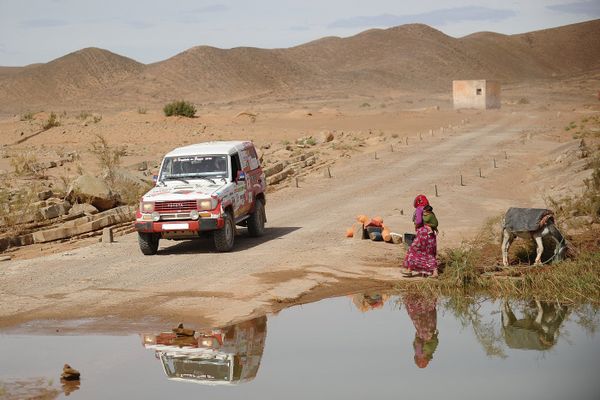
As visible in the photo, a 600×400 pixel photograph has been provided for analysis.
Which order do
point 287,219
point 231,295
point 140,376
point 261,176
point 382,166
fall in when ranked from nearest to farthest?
point 140,376 → point 231,295 → point 261,176 → point 287,219 → point 382,166

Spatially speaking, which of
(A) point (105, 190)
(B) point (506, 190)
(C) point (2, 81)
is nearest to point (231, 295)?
(A) point (105, 190)

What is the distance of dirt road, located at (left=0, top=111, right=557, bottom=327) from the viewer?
47.9 ft

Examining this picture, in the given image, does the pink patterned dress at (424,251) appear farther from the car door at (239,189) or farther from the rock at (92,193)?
the rock at (92,193)

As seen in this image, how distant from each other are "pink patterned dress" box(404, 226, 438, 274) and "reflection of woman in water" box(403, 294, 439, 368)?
33.2 inches

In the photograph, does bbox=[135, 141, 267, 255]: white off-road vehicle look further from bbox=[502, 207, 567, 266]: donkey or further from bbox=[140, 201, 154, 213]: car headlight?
bbox=[502, 207, 567, 266]: donkey

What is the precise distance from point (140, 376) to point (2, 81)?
13356 cm

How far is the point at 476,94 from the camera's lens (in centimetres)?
7450

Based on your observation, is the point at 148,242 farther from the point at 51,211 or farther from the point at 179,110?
the point at 179,110

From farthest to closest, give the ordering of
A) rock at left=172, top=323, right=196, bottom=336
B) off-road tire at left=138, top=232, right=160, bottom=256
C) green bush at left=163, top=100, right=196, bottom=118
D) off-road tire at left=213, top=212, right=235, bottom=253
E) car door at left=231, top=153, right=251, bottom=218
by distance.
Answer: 1. green bush at left=163, top=100, right=196, bottom=118
2. car door at left=231, top=153, right=251, bottom=218
3. off-road tire at left=138, top=232, right=160, bottom=256
4. off-road tire at left=213, top=212, right=235, bottom=253
5. rock at left=172, top=323, right=196, bottom=336

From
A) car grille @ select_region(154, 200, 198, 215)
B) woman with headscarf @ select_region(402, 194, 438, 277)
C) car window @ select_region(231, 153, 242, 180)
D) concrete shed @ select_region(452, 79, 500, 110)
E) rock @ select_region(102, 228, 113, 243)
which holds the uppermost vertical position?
car window @ select_region(231, 153, 242, 180)

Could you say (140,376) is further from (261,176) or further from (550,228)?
(261,176)

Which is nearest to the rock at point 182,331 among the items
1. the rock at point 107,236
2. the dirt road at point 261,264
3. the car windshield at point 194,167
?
the dirt road at point 261,264

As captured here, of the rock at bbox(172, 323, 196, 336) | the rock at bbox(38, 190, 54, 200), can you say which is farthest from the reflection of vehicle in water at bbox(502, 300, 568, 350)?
the rock at bbox(38, 190, 54, 200)

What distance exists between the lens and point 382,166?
35812 millimetres
